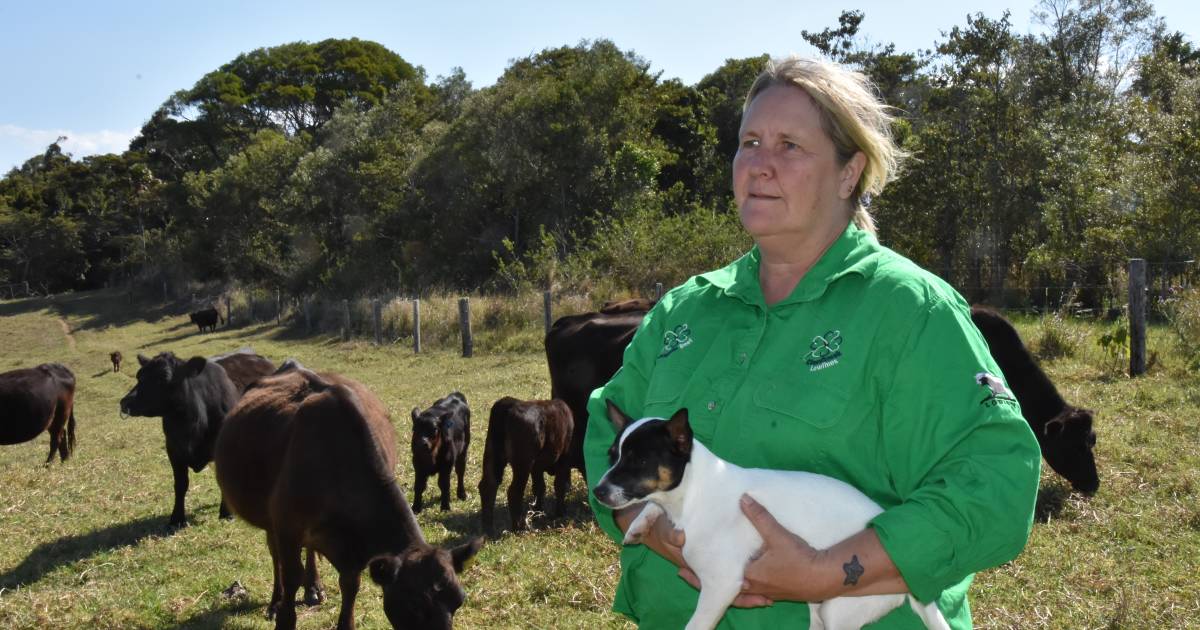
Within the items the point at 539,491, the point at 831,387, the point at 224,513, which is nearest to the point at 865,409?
the point at 831,387

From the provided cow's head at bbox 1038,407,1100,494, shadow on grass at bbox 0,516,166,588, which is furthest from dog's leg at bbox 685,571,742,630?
shadow on grass at bbox 0,516,166,588

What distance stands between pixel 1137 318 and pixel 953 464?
36.9 feet

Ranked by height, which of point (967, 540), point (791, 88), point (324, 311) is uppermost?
point (791, 88)

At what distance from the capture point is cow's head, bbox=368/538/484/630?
4406mm

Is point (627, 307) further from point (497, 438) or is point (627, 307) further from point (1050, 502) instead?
point (1050, 502)

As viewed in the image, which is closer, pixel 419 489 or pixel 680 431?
pixel 680 431

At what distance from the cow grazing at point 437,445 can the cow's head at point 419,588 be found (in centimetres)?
368

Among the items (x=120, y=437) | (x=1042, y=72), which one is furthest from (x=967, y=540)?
(x=1042, y=72)

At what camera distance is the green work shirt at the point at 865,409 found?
83.4 inches

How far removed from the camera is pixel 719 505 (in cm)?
252

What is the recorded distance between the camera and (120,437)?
1392 cm

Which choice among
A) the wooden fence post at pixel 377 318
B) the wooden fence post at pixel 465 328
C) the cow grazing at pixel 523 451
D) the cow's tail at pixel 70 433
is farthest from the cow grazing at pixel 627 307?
the wooden fence post at pixel 377 318

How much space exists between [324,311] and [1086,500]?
26847 millimetres

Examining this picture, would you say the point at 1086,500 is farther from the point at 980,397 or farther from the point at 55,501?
the point at 55,501
